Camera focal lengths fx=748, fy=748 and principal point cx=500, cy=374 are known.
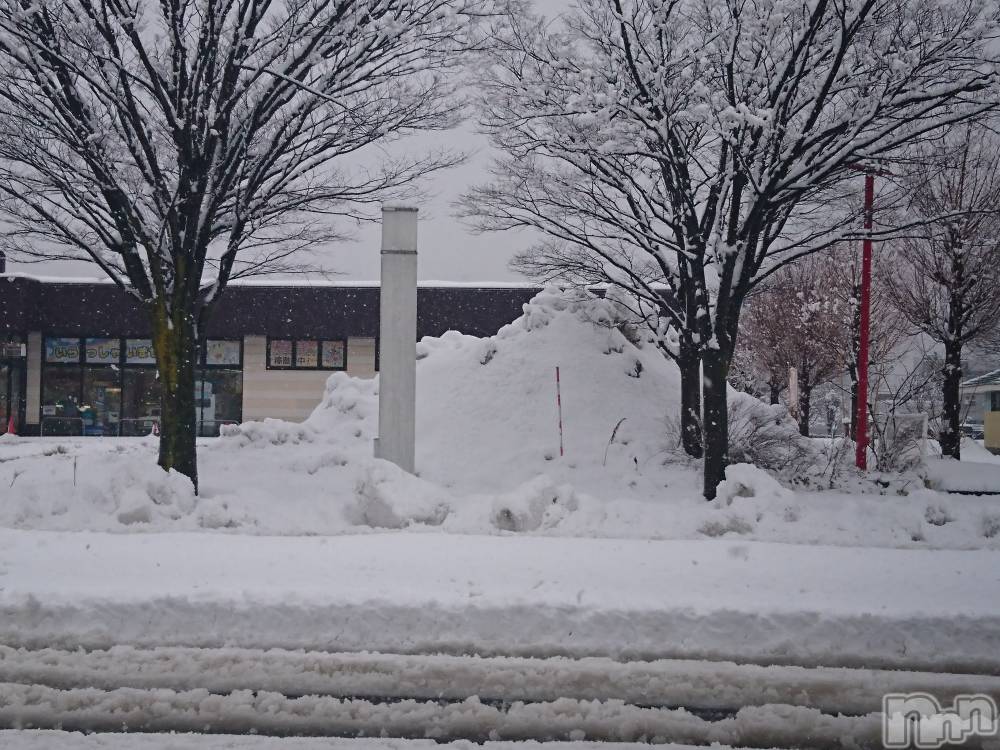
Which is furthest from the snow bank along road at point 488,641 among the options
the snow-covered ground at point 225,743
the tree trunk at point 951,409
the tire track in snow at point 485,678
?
the tree trunk at point 951,409

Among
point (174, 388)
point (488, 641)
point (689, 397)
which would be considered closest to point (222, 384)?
point (174, 388)

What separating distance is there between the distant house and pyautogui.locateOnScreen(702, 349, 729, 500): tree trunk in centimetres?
836

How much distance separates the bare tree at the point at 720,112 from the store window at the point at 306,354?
15.8 m

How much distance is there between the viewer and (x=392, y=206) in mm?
11086

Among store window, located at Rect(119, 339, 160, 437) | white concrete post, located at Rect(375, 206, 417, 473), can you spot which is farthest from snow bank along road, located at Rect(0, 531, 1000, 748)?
store window, located at Rect(119, 339, 160, 437)

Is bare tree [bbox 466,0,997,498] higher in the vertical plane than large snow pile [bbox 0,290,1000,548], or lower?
higher

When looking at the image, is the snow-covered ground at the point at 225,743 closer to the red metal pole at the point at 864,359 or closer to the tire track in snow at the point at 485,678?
the tire track in snow at the point at 485,678

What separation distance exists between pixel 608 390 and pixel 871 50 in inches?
267

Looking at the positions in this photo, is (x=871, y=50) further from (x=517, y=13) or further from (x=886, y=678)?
(x=886, y=678)

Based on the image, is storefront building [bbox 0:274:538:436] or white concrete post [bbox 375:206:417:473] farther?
storefront building [bbox 0:274:538:436]

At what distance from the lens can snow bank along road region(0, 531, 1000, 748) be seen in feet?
12.3

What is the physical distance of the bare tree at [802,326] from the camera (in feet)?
82.5

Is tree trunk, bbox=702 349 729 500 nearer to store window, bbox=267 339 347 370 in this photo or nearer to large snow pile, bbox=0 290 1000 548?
large snow pile, bbox=0 290 1000 548

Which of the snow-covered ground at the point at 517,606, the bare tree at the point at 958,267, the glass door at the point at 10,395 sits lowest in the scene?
the snow-covered ground at the point at 517,606
